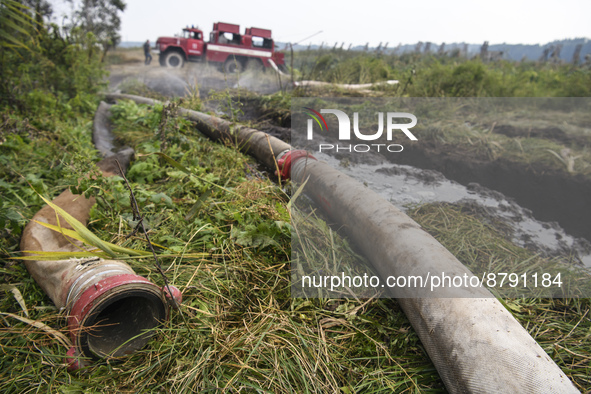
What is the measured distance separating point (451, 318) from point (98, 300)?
5.41ft

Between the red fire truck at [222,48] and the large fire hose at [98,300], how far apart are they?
12.9 metres

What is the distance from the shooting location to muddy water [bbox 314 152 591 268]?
2873 millimetres

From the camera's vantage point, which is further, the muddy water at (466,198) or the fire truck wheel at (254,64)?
the fire truck wheel at (254,64)

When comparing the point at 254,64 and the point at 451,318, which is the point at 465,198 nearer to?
the point at 451,318

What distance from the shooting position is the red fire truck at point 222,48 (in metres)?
13.8

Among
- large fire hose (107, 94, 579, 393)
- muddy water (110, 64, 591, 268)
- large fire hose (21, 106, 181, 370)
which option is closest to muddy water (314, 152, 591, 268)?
muddy water (110, 64, 591, 268)

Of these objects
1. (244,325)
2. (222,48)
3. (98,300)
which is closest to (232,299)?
(244,325)

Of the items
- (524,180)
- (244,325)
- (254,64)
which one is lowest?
(244,325)

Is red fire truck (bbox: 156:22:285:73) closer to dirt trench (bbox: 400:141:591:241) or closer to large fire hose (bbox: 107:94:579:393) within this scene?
dirt trench (bbox: 400:141:591:241)

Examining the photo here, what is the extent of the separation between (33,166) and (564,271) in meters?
4.98

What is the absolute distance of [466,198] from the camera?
3514mm

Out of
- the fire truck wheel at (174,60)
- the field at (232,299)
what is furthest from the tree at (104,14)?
the field at (232,299)

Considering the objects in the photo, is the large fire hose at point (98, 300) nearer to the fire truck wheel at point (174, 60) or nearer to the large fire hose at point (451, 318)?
the large fire hose at point (451, 318)

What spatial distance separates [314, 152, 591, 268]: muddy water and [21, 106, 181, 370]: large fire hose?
2.31 meters
